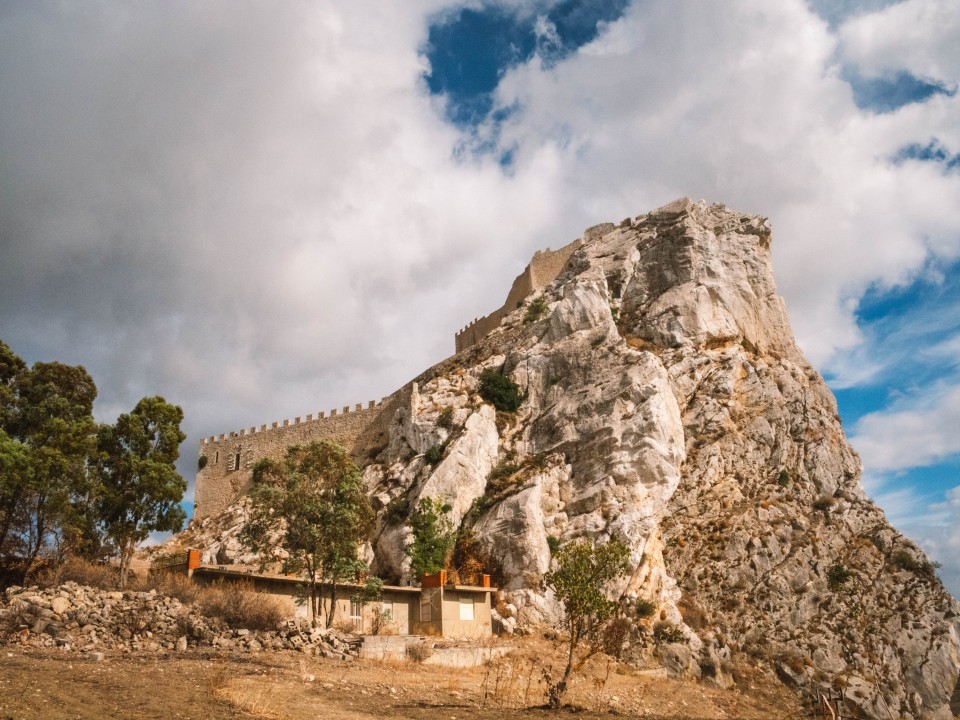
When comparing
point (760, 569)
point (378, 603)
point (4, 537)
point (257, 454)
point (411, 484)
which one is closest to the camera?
point (4, 537)

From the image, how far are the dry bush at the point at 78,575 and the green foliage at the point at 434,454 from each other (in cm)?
1585

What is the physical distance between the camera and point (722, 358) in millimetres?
41812

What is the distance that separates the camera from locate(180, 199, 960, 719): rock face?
30.2 metres

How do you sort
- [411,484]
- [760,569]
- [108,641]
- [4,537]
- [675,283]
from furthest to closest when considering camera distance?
[675,283] < [411,484] < [760,569] < [4,537] < [108,641]

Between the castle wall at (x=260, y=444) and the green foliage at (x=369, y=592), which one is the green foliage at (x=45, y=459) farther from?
the castle wall at (x=260, y=444)

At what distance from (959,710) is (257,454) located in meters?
42.7

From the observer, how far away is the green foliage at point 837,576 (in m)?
32.2

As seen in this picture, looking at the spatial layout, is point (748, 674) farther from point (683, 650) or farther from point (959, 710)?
point (959, 710)

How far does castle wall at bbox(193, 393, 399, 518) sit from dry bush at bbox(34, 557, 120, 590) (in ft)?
75.0

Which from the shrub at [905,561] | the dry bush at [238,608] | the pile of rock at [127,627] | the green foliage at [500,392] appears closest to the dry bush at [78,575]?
the pile of rock at [127,627]

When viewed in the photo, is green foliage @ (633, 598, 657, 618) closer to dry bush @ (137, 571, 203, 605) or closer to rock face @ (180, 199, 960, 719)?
rock face @ (180, 199, 960, 719)

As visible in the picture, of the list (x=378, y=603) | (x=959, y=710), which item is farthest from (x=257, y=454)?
(x=959, y=710)

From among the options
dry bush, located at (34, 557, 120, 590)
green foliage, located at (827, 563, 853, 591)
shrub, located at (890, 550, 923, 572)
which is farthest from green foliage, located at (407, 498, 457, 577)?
shrub, located at (890, 550, 923, 572)

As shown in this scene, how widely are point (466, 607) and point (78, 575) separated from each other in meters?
14.3
